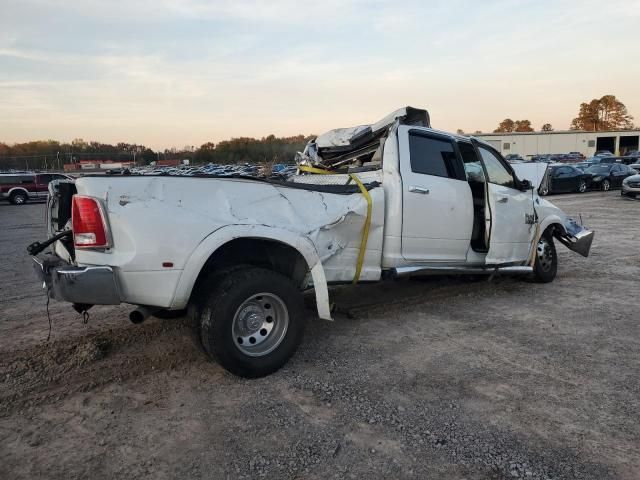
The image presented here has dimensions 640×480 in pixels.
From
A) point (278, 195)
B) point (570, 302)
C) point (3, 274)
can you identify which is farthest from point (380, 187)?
point (3, 274)

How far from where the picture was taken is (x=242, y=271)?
3721 millimetres

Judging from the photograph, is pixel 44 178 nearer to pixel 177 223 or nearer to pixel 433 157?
pixel 433 157

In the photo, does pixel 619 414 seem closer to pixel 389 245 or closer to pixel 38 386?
pixel 389 245

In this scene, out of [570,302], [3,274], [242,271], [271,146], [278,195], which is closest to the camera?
[242,271]

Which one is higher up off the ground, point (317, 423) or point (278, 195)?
point (278, 195)

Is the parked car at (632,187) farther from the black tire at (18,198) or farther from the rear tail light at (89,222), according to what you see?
the black tire at (18,198)

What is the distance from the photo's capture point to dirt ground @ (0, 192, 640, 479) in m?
2.76

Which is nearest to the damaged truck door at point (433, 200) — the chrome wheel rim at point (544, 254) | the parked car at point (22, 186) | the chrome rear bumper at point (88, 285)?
the chrome wheel rim at point (544, 254)

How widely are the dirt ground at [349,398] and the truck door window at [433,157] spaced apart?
62.2 inches

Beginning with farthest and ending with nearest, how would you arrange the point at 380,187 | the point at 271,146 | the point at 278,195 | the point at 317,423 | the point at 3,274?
1. the point at 271,146
2. the point at 3,274
3. the point at 380,187
4. the point at 278,195
5. the point at 317,423

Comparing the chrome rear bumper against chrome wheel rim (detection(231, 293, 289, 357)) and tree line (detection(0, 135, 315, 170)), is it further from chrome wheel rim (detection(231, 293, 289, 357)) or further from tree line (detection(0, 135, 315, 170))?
tree line (detection(0, 135, 315, 170))

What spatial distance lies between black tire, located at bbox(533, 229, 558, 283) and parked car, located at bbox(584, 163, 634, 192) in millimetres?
23673

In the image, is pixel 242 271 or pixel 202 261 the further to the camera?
pixel 242 271

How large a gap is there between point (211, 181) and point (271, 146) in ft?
280
